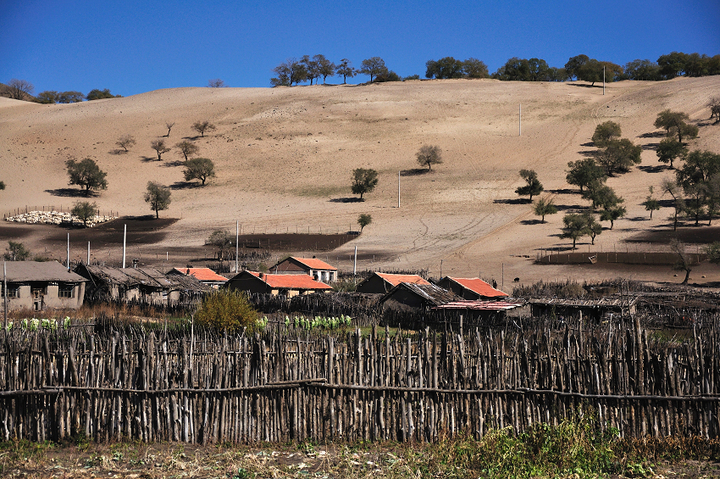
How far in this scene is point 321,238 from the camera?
222ft

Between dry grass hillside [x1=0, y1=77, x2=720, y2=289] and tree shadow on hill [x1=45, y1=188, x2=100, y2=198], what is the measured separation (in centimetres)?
59

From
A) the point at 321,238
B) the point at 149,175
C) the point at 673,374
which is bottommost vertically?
the point at 673,374

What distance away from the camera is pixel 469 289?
1510 inches

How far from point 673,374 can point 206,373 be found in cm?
765

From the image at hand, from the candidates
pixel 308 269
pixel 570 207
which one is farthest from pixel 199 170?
pixel 570 207

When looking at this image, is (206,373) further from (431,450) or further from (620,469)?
(620,469)

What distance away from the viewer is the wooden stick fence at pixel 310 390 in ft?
37.0

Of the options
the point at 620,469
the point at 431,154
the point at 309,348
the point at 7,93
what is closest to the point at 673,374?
the point at 620,469

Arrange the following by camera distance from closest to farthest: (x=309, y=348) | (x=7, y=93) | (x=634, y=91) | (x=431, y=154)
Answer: (x=309, y=348), (x=431, y=154), (x=634, y=91), (x=7, y=93)

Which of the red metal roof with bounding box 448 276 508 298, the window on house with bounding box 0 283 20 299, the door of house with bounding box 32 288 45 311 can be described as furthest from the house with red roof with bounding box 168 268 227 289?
the red metal roof with bounding box 448 276 508 298

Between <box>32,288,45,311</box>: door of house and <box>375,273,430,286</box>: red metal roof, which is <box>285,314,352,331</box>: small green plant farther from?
<box>32,288,45,311</box>: door of house

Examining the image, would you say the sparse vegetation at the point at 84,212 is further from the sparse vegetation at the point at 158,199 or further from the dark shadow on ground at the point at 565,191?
the dark shadow on ground at the point at 565,191

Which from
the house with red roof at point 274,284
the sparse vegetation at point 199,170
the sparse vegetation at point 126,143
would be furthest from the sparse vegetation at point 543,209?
the sparse vegetation at point 126,143

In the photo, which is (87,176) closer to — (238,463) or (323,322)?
(323,322)
